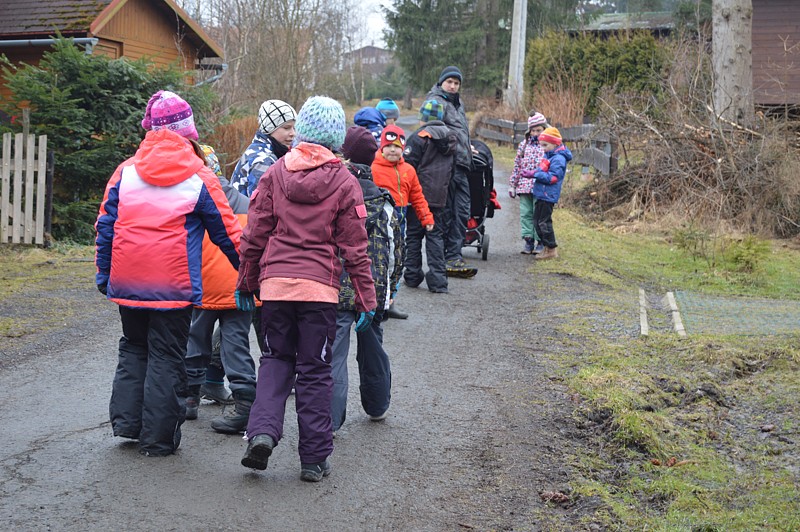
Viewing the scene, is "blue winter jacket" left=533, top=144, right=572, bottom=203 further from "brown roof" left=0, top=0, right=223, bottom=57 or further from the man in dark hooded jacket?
"brown roof" left=0, top=0, right=223, bottom=57

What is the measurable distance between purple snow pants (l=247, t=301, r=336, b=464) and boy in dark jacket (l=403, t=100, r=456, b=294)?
17.7 ft

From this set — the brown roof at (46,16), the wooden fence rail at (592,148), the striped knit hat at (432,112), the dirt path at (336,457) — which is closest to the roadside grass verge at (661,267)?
the wooden fence rail at (592,148)

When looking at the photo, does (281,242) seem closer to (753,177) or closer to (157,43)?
(753,177)

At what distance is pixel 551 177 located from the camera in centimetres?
1207

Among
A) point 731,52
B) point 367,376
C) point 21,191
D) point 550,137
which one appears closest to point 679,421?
point 367,376

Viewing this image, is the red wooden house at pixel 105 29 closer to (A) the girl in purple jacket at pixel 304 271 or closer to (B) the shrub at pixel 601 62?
(B) the shrub at pixel 601 62

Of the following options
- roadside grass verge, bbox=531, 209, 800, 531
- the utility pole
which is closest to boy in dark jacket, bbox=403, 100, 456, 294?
roadside grass verge, bbox=531, 209, 800, 531

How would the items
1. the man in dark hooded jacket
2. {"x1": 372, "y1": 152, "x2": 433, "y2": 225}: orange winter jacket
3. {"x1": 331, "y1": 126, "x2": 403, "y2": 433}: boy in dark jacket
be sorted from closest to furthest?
{"x1": 331, "y1": 126, "x2": 403, "y2": 433}: boy in dark jacket, {"x1": 372, "y1": 152, "x2": 433, "y2": 225}: orange winter jacket, the man in dark hooded jacket

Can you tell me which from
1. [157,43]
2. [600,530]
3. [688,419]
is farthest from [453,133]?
[157,43]

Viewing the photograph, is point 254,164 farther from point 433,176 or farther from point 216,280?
point 433,176

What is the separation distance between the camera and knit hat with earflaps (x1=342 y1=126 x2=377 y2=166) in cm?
568

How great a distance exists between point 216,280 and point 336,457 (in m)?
1.27

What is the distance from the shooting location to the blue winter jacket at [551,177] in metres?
12.1

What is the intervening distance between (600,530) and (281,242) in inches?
82.3
